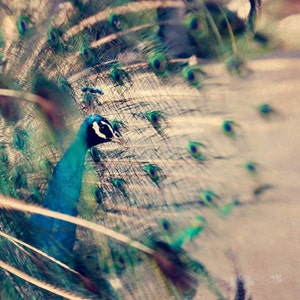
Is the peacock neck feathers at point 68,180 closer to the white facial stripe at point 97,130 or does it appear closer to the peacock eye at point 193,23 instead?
the white facial stripe at point 97,130

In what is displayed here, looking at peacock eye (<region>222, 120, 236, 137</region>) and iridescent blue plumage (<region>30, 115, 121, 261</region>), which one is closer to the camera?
peacock eye (<region>222, 120, 236, 137</region>)

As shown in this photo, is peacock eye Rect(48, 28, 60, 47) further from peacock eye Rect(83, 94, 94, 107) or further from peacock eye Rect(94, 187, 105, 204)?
peacock eye Rect(94, 187, 105, 204)

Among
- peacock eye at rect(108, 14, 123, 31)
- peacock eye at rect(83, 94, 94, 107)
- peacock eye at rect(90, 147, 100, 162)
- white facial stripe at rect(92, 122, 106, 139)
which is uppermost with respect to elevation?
peacock eye at rect(108, 14, 123, 31)

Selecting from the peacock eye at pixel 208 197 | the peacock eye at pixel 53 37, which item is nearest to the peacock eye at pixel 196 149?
the peacock eye at pixel 208 197

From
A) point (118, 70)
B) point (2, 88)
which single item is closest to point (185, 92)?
point (118, 70)

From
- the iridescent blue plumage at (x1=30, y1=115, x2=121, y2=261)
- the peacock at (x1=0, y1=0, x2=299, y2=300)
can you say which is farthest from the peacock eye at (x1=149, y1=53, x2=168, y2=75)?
the iridescent blue plumage at (x1=30, y1=115, x2=121, y2=261)
